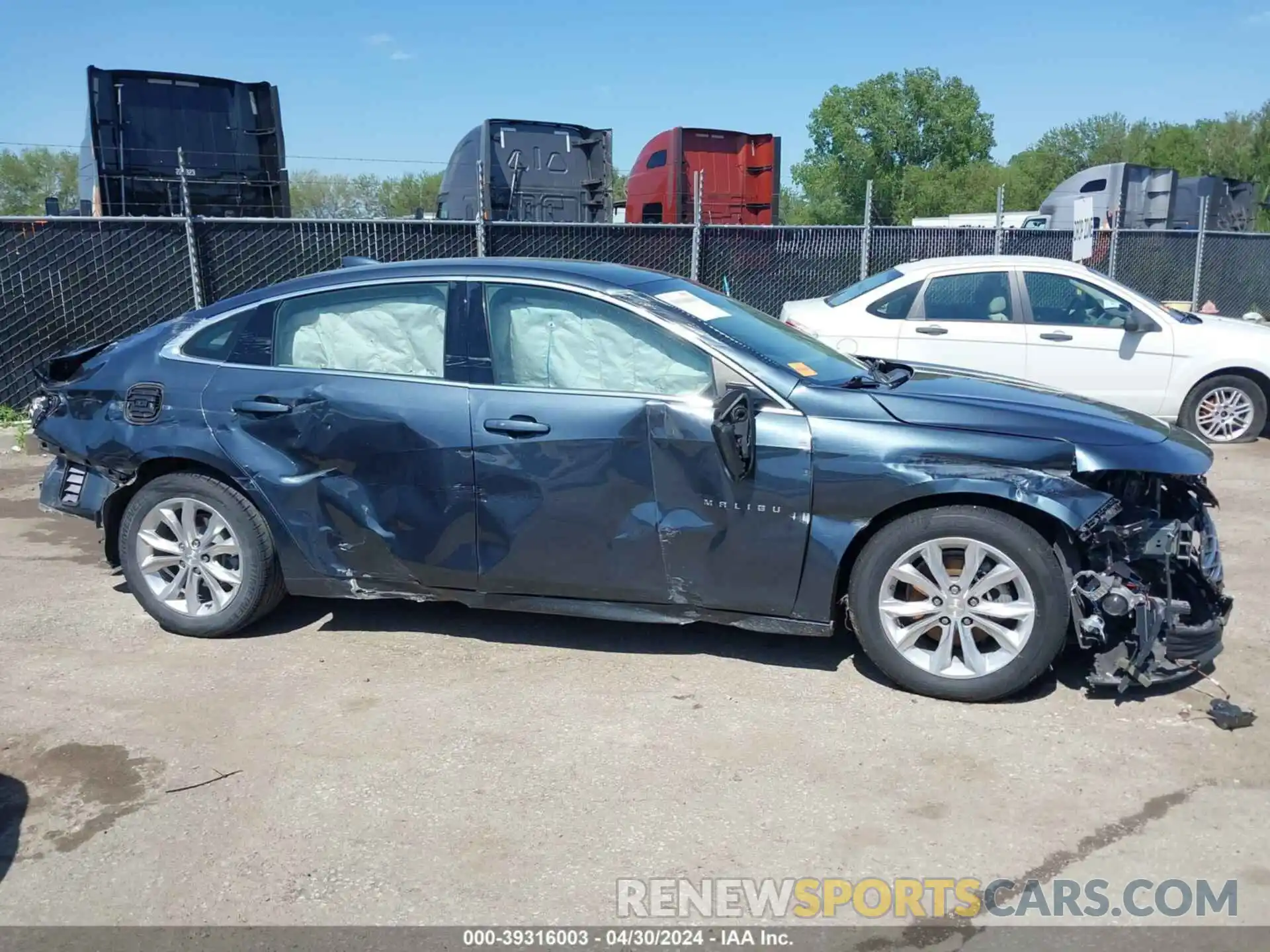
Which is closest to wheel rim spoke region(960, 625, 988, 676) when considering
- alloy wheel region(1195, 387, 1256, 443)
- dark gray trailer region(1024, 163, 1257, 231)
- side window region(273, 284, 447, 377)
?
side window region(273, 284, 447, 377)

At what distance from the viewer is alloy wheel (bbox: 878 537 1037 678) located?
13.6 ft

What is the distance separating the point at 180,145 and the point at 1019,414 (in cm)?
1158

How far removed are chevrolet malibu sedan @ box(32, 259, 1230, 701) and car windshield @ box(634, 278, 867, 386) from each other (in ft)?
0.08

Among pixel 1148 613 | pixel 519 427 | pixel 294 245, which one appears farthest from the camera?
pixel 294 245

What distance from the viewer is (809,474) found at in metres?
4.24

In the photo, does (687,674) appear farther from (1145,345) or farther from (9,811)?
(1145,345)

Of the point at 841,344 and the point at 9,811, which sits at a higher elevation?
the point at 841,344

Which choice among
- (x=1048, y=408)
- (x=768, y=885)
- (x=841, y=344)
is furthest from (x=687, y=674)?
(x=841, y=344)

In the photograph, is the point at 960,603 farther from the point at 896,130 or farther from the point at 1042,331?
the point at 896,130

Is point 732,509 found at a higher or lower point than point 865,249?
lower

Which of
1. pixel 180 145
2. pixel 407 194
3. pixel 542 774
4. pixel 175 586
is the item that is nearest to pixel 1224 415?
pixel 542 774

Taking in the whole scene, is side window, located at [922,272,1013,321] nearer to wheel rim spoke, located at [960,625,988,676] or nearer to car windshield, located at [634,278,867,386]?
car windshield, located at [634,278,867,386]

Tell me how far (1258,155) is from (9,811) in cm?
5531

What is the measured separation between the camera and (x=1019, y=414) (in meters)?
4.28
